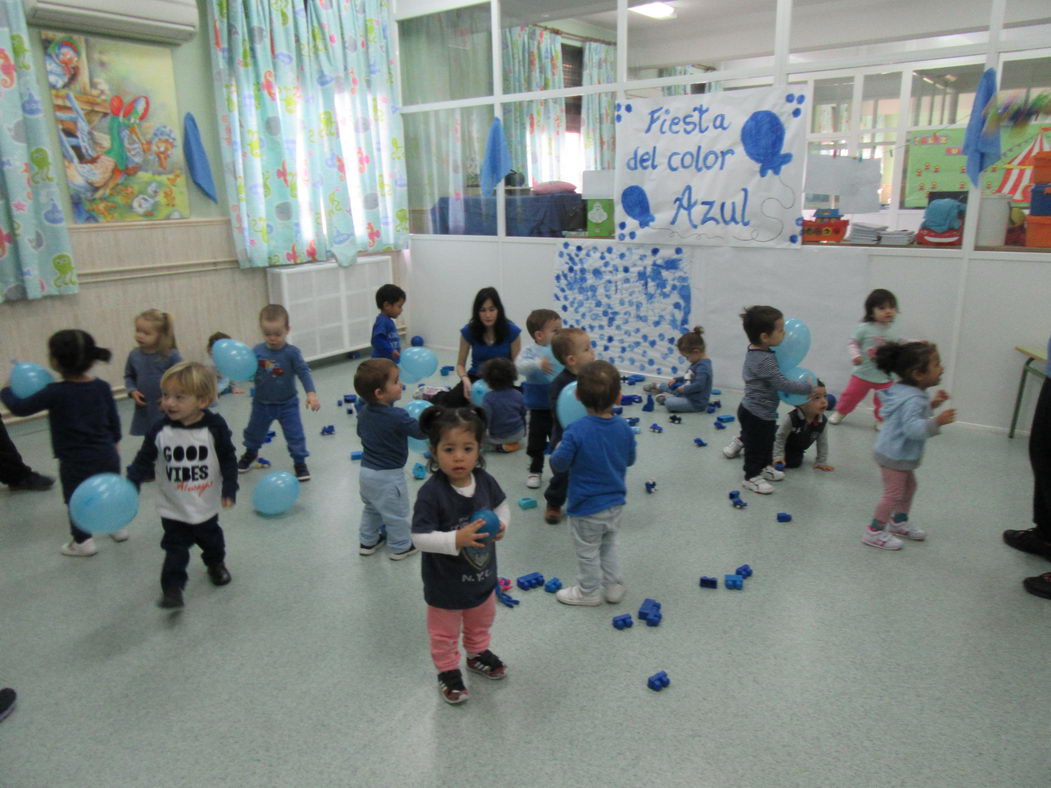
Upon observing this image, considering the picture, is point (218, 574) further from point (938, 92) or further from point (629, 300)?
point (938, 92)

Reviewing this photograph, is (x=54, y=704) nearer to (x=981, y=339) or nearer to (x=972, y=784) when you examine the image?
(x=972, y=784)

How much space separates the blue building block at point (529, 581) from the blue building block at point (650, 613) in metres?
0.41

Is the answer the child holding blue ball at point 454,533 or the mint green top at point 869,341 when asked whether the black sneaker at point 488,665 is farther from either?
the mint green top at point 869,341

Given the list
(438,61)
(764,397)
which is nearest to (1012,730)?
(764,397)

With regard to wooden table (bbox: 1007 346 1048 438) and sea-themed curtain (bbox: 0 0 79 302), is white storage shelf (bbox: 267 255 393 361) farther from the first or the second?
wooden table (bbox: 1007 346 1048 438)

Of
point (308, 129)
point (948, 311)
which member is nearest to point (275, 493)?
point (308, 129)

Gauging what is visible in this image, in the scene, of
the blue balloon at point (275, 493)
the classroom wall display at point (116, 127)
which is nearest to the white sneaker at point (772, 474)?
the blue balloon at point (275, 493)

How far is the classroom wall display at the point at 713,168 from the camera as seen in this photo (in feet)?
15.9


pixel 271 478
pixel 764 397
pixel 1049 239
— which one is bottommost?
pixel 271 478

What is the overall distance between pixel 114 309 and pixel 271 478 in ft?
8.96

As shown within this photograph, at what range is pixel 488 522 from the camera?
1952mm

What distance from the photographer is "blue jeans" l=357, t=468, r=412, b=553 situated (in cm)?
291

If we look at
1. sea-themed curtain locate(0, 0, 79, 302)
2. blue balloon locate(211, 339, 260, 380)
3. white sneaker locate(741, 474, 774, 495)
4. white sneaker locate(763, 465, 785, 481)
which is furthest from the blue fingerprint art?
sea-themed curtain locate(0, 0, 79, 302)

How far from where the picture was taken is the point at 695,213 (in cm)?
530
